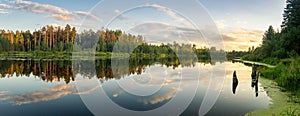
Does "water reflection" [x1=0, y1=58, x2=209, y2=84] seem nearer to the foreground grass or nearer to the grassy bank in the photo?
the grassy bank

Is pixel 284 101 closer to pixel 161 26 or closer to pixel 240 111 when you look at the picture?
pixel 240 111

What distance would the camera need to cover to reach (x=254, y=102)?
1494 cm

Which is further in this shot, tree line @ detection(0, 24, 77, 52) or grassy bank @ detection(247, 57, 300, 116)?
tree line @ detection(0, 24, 77, 52)

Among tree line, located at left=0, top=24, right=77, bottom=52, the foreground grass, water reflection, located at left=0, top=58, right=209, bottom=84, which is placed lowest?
the foreground grass

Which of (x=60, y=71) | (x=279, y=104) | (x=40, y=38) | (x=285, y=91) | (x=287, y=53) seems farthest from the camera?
(x=40, y=38)

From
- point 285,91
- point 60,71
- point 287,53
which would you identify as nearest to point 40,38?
point 60,71

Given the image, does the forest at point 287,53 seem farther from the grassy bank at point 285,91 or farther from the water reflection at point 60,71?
the water reflection at point 60,71

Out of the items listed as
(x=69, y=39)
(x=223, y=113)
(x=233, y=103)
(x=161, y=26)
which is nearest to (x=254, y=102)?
(x=233, y=103)

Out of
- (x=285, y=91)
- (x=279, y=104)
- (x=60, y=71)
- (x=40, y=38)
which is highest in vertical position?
(x=40, y=38)

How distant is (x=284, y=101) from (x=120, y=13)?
1056 cm

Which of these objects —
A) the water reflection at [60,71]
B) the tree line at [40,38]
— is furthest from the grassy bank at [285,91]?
the tree line at [40,38]

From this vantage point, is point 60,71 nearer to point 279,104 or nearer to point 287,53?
point 279,104

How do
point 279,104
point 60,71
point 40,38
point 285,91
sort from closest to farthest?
point 279,104, point 285,91, point 60,71, point 40,38

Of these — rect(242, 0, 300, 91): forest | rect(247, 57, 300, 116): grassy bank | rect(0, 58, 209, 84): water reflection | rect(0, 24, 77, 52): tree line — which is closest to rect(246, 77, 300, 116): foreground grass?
rect(247, 57, 300, 116): grassy bank
